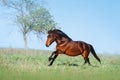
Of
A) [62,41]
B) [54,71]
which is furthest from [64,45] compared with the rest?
[54,71]

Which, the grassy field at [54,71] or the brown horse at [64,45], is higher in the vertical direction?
the brown horse at [64,45]

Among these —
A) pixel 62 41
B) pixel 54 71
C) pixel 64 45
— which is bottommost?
pixel 54 71

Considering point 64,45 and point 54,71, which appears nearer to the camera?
point 54,71

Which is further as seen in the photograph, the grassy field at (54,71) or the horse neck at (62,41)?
the horse neck at (62,41)

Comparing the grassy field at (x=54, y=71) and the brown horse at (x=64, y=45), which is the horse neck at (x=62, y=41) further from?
the grassy field at (x=54, y=71)

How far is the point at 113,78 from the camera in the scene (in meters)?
12.0

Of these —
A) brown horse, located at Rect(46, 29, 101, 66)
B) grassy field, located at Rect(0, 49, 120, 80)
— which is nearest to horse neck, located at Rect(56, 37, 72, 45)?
brown horse, located at Rect(46, 29, 101, 66)

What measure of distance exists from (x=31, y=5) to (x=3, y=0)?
358cm

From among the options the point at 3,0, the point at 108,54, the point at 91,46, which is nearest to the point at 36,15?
the point at 3,0

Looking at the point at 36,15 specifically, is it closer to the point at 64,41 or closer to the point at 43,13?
the point at 43,13

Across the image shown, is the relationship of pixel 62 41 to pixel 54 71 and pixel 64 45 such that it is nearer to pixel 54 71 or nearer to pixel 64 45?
pixel 64 45

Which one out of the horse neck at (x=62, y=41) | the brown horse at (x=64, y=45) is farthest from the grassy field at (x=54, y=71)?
the horse neck at (x=62, y=41)

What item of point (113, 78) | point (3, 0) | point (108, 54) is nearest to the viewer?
point (113, 78)

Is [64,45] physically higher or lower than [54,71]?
higher
